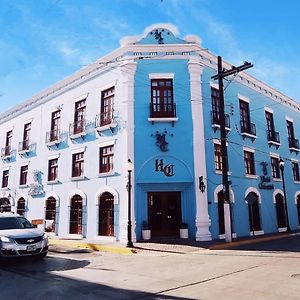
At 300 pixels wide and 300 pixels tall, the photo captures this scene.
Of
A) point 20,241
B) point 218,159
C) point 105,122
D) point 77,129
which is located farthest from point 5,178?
point 20,241

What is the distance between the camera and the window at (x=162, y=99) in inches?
698

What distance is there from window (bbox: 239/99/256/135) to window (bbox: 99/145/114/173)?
8.26 meters

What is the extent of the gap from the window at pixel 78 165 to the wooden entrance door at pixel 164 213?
5.45 meters

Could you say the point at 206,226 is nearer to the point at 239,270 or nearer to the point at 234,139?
the point at 234,139

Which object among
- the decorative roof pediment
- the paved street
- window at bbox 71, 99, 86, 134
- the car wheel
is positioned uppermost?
the decorative roof pediment

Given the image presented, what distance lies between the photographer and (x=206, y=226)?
16.6 m

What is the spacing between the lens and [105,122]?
18938mm

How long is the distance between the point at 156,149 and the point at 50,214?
918 centimetres

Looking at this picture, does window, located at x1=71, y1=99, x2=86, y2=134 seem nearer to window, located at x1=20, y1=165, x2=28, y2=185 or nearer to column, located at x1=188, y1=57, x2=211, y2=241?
window, located at x1=20, y1=165, x2=28, y2=185

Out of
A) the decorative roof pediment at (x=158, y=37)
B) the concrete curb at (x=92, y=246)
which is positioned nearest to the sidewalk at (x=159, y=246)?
the concrete curb at (x=92, y=246)

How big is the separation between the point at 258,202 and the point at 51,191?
13.2m

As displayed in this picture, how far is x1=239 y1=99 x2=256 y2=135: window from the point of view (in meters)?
20.9

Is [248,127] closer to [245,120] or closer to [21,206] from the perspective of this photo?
[245,120]

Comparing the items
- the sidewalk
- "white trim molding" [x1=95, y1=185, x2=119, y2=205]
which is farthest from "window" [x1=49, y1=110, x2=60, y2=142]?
the sidewalk
